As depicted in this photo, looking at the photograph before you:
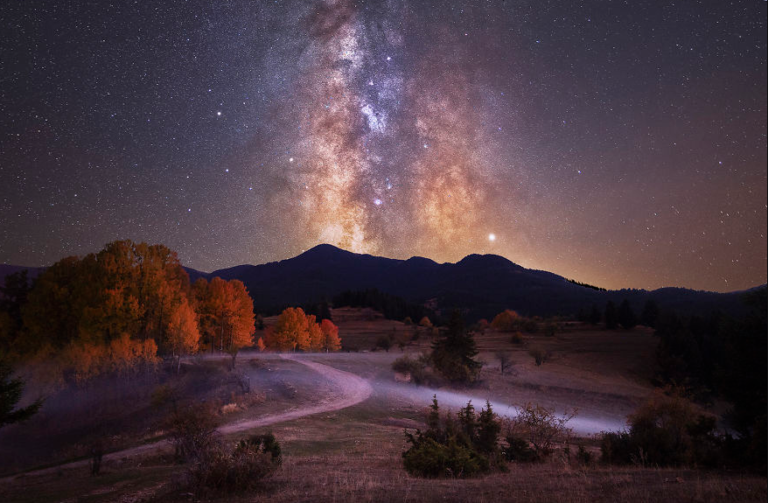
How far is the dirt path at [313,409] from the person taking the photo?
2264cm

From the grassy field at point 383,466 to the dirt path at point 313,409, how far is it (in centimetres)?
112

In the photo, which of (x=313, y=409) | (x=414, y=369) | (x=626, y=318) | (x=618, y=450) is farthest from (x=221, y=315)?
(x=626, y=318)

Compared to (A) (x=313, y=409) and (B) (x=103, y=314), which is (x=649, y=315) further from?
(B) (x=103, y=314)

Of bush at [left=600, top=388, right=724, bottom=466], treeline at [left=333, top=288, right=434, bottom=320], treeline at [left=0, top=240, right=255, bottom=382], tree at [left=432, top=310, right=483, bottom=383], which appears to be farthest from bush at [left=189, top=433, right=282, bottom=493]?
treeline at [left=333, top=288, right=434, bottom=320]

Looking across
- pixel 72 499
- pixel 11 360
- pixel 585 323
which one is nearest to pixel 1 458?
pixel 11 360

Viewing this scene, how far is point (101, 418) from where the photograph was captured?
31156mm

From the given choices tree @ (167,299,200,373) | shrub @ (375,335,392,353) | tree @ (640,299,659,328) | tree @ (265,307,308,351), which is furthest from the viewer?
tree @ (640,299,659,328)

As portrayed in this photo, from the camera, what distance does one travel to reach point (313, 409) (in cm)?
3366

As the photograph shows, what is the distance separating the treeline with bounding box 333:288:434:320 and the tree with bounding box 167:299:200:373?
105 meters

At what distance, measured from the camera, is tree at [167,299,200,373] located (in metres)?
39.9

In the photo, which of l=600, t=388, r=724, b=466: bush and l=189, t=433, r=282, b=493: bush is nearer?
l=189, t=433, r=282, b=493: bush

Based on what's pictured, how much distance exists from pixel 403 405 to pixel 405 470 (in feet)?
79.3

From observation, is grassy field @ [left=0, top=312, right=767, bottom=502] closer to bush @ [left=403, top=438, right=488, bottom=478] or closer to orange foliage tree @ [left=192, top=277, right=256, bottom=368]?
bush @ [left=403, top=438, right=488, bottom=478]

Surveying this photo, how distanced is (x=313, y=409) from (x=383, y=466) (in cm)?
1912
